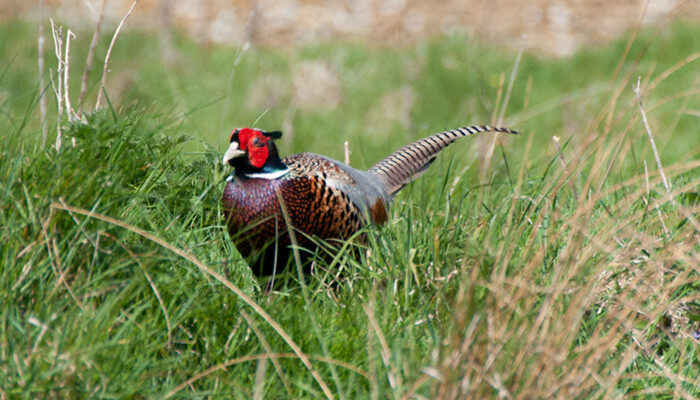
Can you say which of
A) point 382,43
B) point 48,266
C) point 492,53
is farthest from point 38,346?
point 382,43

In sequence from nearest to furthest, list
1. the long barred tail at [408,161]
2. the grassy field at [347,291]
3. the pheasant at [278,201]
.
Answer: the grassy field at [347,291], the pheasant at [278,201], the long barred tail at [408,161]

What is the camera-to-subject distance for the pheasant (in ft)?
9.57

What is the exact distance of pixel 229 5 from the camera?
10.2m

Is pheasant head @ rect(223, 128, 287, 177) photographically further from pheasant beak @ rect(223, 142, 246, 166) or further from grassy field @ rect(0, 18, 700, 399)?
grassy field @ rect(0, 18, 700, 399)

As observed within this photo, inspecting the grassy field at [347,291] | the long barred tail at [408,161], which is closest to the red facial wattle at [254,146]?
the grassy field at [347,291]

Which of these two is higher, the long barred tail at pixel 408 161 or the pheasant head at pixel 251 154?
the pheasant head at pixel 251 154

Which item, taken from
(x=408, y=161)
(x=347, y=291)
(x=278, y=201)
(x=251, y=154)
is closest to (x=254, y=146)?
(x=251, y=154)

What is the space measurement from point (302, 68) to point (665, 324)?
5.60m

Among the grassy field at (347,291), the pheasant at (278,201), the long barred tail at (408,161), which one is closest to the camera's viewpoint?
the grassy field at (347,291)

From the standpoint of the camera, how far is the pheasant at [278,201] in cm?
292

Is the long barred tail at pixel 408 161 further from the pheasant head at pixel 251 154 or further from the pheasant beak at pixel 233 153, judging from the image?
the pheasant beak at pixel 233 153

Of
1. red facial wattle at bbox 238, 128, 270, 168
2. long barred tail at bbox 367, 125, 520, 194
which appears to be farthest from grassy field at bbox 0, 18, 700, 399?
red facial wattle at bbox 238, 128, 270, 168

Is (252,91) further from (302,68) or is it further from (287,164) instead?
(287,164)

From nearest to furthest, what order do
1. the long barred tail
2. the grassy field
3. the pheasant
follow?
the grassy field < the pheasant < the long barred tail
